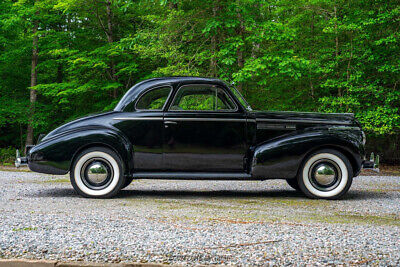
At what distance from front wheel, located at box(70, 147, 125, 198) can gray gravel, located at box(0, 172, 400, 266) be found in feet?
0.67

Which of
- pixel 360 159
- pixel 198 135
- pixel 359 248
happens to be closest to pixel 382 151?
pixel 360 159

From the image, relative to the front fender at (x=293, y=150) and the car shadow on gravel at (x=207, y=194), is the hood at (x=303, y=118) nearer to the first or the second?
the front fender at (x=293, y=150)

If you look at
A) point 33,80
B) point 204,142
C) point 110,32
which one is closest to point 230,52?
point 204,142

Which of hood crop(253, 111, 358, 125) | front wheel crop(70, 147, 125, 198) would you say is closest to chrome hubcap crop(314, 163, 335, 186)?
hood crop(253, 111, 358, 125)

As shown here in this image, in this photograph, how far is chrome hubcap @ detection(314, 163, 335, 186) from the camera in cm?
621

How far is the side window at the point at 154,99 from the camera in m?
6.43

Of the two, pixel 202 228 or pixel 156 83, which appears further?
pixel 156 83

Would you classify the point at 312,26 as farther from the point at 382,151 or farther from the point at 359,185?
the point at 359,185

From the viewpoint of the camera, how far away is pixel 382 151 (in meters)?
19.8

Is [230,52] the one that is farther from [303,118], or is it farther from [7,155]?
[7,155]

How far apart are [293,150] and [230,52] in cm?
698

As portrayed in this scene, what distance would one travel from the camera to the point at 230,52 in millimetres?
12523

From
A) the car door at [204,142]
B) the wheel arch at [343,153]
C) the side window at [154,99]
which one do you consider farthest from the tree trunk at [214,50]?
the wheel arch at [343,153]

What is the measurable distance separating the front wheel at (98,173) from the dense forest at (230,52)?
6.63 meters
